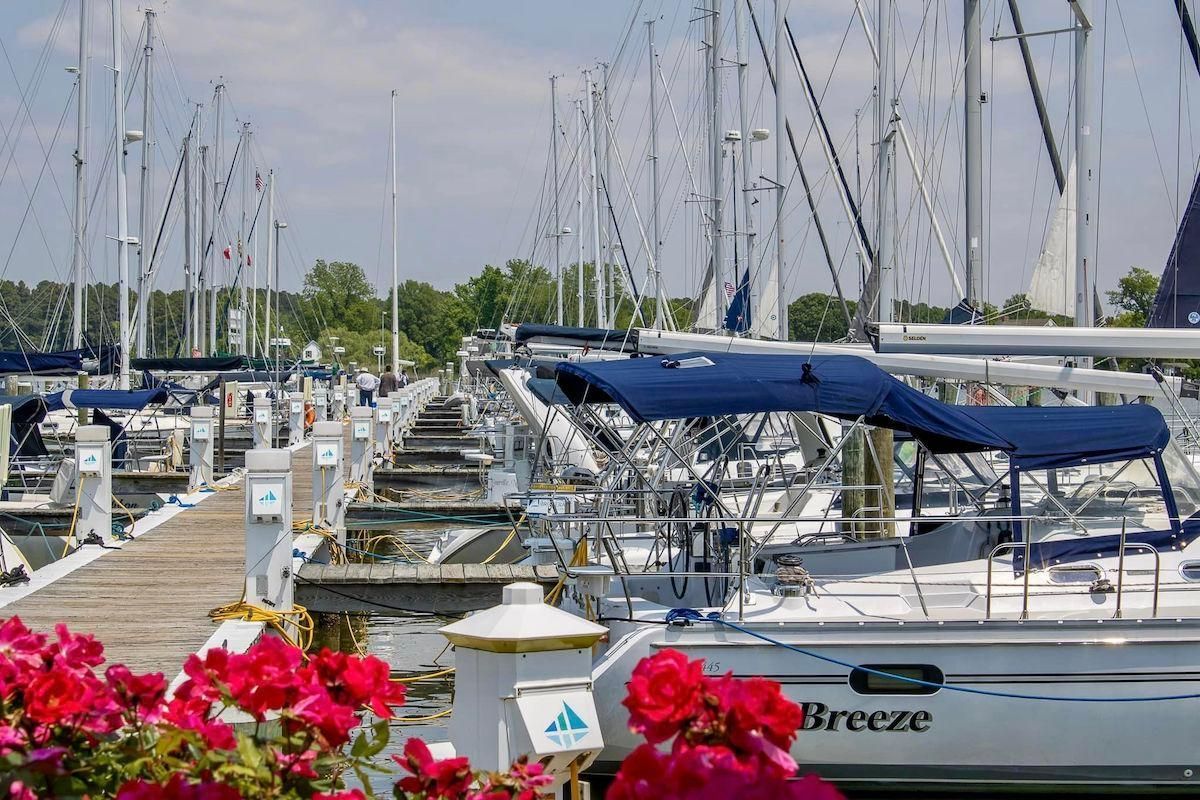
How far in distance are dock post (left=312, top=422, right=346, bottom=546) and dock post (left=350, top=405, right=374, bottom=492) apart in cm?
565

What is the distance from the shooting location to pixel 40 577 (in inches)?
556

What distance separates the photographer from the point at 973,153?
1959cm

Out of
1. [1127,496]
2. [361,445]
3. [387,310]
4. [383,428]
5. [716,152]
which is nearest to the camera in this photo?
[1127,496]

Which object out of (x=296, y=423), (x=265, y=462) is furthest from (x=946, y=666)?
(x=296, y=423)

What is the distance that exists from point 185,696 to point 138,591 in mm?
10095

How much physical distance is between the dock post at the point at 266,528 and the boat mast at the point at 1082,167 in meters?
9.39

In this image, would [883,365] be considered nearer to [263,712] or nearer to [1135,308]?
[263,712]

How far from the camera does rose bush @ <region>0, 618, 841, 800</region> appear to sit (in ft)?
11.6

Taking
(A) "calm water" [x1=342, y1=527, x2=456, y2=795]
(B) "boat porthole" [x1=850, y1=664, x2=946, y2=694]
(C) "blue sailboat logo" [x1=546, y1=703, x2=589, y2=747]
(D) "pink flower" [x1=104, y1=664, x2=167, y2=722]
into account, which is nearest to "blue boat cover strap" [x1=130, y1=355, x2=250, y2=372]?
(A) "calm water" [x1=342, y1=527, x2=456, y2=795]

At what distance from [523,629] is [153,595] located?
7.71 metres

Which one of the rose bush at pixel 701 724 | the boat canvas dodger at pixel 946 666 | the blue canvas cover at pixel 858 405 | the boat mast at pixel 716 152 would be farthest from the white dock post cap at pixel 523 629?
the boat mast at pixel 716 152

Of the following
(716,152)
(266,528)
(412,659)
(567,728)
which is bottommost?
(412,659)

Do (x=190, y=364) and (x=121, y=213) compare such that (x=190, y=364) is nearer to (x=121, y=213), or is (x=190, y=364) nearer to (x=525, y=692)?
(x=121, y=213)

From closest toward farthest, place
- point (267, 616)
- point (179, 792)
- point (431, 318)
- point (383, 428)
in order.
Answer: point (179, 792), point (267, 616), point (383, 428), point (431, 318)
